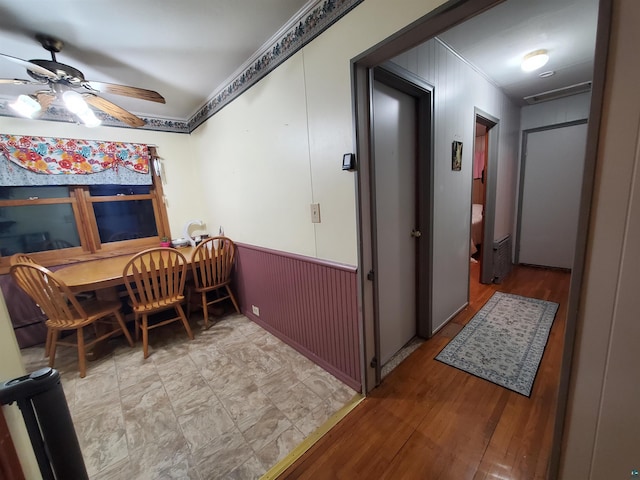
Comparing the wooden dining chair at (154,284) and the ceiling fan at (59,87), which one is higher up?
the ceiling fan at (59,87)

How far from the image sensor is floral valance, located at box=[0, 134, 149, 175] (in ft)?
7.74

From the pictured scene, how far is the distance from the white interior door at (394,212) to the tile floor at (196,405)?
629mm

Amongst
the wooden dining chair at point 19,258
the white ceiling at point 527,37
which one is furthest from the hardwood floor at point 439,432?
the wooden dining chair at point 19,258

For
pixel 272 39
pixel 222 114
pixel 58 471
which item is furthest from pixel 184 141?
pixel 58 471

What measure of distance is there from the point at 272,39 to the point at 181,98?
1391mm

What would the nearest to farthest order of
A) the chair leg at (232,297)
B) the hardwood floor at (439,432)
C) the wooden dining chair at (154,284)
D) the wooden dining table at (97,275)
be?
the hardwood floor at (439,432)
the wooden dining table at (97,275)
the wooden dining chair at (154,284)
the chair leg at (232,297)

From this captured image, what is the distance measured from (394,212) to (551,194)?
126 inches

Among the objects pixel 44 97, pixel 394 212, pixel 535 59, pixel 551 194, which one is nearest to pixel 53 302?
pixel 44 97

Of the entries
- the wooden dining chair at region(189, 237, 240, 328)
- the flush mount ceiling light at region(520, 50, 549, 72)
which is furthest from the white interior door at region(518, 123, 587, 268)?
the wooden dining chair at region(189, 237, 240, 328)

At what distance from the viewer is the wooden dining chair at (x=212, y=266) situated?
97.5 inches

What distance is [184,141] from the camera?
10.6 feet

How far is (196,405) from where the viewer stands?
161 cm

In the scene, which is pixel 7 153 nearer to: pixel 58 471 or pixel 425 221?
pixel 58 471

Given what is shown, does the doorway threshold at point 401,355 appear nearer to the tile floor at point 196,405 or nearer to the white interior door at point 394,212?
the white interior door at point 394,212
